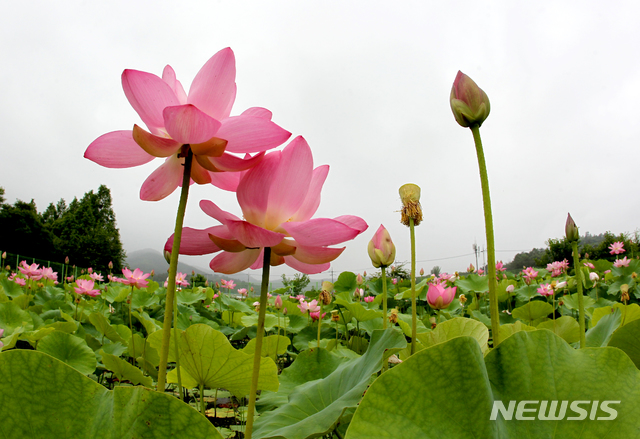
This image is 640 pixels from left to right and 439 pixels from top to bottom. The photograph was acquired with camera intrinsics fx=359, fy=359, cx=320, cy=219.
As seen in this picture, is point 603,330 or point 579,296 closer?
point 579,296

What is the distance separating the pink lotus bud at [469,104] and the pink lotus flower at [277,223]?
227 mm

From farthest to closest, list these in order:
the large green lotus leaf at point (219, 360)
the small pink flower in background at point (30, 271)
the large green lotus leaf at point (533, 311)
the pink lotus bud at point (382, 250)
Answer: the small pink flower in background at point (30, 271) < the large green lotus leaf at point (533, 311) < the pink lotus bud at point (382, 250) < the large green lotus leaf at point (219, 360)

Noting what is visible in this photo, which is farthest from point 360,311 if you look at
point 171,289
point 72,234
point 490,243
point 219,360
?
point 72,234

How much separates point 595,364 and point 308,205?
39 centimetres

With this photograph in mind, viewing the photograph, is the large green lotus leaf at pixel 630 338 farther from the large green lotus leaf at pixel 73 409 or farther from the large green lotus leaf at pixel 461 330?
the large green lotus leaf at pixel 73 409

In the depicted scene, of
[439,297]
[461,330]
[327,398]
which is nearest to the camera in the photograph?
[327,398]

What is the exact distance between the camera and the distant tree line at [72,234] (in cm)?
1972

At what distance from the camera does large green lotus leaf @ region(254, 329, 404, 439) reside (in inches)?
20.6

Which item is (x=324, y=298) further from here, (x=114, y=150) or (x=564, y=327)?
(x=114, y=150)

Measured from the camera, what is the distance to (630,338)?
0.63 m

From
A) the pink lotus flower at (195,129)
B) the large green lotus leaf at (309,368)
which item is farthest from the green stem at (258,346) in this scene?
the large green lotus leaf at (309,368)

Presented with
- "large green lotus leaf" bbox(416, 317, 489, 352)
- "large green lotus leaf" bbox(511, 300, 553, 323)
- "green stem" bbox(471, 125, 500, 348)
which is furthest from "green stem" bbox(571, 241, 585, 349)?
"large green lotus leaf" bbox(511, 300, 553, 323)

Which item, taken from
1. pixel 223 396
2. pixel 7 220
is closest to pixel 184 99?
pixel 223 396

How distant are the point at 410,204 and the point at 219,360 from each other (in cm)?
61
